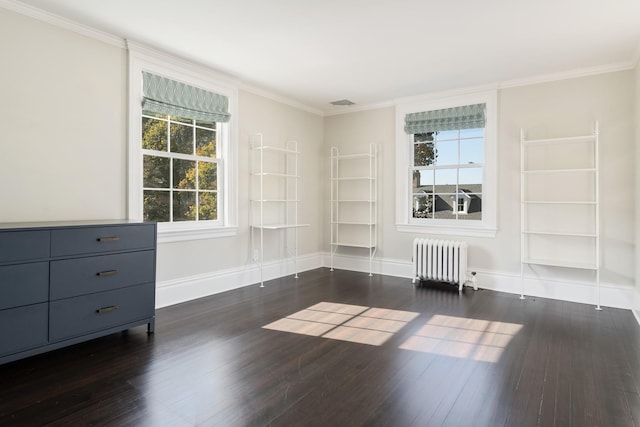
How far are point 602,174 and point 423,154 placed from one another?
206 centimetres

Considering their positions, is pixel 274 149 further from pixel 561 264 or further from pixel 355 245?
pixel 561 264

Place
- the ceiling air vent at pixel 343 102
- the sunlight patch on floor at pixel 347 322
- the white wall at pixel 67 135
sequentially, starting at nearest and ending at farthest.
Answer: the white wall at pixel 67 135, the sunlight patch on floor at pixel 347 322, the ceiling air vent at pixel 343 102

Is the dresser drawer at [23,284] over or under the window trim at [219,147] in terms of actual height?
under

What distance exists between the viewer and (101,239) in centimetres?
276

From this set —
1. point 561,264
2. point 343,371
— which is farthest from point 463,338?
point 561,264

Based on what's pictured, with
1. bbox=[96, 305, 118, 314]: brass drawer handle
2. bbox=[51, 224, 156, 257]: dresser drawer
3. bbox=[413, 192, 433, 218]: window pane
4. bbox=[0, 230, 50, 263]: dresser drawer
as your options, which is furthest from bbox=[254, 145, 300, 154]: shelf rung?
bbox=[0, 230, 50, 263]: dresser drawer

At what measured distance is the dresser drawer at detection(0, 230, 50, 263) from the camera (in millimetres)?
2312

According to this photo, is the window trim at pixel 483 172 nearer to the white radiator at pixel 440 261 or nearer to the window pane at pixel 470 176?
the window pane at pixel 470 176

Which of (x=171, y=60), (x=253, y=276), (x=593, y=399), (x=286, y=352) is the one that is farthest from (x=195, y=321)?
(x=593, y=399)

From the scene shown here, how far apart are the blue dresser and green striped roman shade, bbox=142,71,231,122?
1412 mm

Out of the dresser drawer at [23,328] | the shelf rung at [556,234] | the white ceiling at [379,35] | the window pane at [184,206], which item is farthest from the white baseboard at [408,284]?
the white ceiling at [379,35]

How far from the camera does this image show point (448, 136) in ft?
16.8

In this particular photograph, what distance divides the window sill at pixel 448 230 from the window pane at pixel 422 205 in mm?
173

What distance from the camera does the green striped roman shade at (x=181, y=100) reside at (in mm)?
3713
